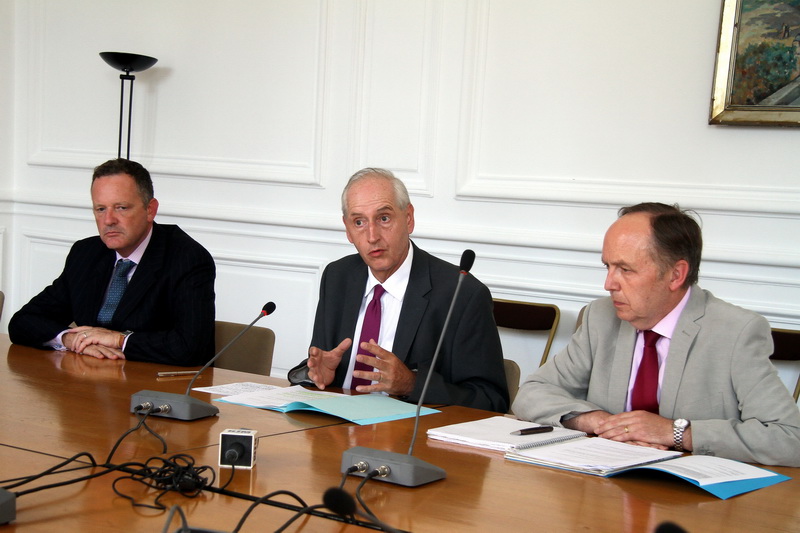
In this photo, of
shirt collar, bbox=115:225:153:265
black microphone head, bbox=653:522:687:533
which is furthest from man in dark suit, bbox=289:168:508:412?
black microphone head, bbox=653:522:687:533

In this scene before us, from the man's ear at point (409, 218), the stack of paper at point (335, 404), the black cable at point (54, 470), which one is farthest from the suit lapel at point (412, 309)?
the black cable at point (54, 470)

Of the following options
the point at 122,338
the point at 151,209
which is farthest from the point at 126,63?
the point at 122,338

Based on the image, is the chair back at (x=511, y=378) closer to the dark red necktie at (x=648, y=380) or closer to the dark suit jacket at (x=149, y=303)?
the dark red necktie at (x=648, y=380)

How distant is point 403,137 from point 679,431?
9.72 ft

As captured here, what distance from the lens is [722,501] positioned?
5.56 ft

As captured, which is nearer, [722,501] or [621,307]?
[722,501]

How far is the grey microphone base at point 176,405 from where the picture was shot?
2156 millimetres

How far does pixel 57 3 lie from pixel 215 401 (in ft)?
14.2

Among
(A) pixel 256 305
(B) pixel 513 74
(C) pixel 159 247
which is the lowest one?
(A) pixel 256 305

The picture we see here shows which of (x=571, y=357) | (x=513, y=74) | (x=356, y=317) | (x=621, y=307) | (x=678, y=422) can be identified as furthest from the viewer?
(x=513, y=74)

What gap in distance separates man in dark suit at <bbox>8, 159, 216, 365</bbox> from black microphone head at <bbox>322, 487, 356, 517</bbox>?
2.01 meters

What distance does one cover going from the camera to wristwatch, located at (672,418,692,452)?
2.11m

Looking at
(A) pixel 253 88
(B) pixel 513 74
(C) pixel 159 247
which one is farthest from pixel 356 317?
(A) pixel 253 88

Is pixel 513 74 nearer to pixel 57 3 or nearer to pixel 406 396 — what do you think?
pixel 406 396
